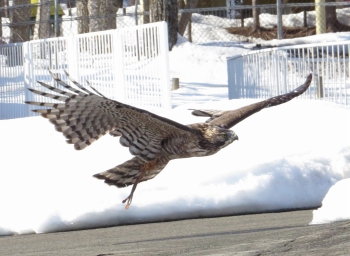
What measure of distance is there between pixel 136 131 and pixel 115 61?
23.2ft

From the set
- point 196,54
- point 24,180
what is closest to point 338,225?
point 24,180

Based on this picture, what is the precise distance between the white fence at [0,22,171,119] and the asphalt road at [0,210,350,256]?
6.23 metres

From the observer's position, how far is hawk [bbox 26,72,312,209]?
637cm

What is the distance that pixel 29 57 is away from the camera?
1588cm

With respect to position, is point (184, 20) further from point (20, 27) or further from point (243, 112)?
point (243, 112)

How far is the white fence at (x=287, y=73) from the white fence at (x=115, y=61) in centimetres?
136

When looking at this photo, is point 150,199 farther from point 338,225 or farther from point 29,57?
point 29,57

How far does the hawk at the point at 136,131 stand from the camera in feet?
20.9

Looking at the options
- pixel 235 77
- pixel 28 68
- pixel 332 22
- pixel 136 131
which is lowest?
pixel 136 131

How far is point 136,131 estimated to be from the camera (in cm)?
677

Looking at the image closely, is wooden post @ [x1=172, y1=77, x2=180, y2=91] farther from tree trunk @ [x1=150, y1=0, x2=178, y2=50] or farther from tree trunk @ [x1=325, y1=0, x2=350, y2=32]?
tree trunk @ [x1=325, y1=0, x2=350, y2=32]

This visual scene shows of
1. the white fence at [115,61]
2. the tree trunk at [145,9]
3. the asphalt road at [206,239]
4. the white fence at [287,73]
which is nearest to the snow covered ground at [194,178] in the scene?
the asphalt road at [206,239]

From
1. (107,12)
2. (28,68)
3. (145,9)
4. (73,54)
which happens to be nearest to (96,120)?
(73,54)

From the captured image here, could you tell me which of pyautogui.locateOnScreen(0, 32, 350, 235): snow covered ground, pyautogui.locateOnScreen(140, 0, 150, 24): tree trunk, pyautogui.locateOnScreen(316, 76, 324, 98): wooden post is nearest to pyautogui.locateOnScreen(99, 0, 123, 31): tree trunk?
pyautogui.locateOnScreen(140, 0, 150, 24): tree trunk
